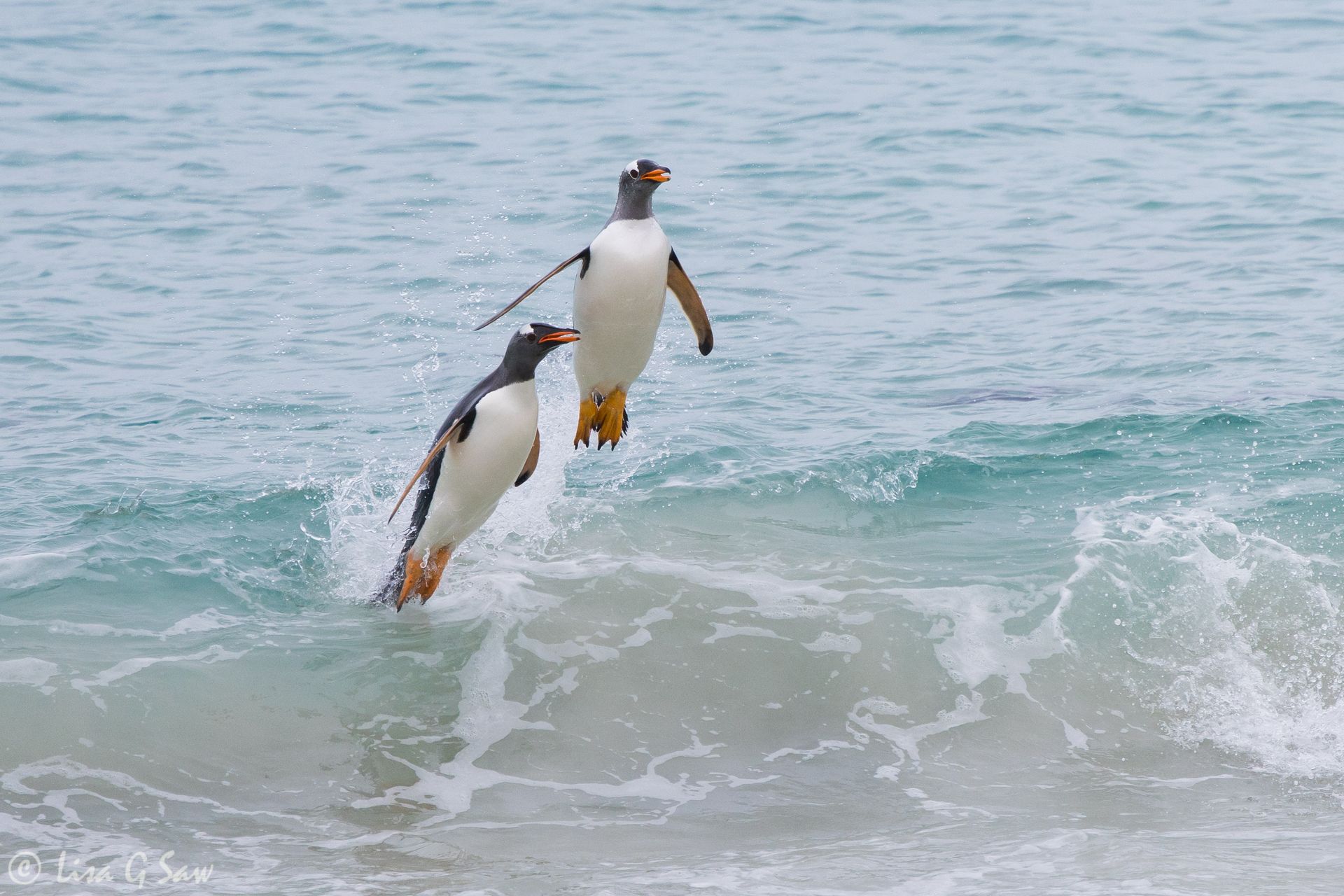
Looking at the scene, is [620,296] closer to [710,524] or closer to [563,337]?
[563,337]

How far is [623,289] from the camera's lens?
20.3 ft

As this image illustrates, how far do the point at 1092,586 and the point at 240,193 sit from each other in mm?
10136

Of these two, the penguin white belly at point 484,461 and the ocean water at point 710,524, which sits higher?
the penguin white belly at point 484,461

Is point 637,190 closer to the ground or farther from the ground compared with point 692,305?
farther from the ground

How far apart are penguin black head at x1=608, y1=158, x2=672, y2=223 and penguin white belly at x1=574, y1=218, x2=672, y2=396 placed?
0.04 meters

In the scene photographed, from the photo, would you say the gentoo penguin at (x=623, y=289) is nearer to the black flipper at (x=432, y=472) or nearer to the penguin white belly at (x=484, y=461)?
the penguin white belly at (x=484, y=461)

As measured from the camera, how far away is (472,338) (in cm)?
1116

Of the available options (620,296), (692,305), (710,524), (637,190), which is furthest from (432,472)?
(710,524)

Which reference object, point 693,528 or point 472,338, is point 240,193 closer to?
point 472,338

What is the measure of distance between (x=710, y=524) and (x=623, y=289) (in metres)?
2.16

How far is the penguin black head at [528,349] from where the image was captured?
19.7ft

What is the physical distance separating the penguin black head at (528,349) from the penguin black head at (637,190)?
0.51 m

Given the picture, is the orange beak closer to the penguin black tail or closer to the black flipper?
the black flipper

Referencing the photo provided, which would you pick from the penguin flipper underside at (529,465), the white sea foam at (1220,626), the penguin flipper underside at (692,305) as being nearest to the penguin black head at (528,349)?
the penguin flipper underside at (529,465)
